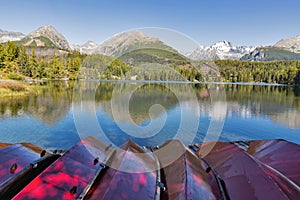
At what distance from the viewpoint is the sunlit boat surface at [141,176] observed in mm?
4453

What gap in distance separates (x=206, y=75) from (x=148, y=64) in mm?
2690

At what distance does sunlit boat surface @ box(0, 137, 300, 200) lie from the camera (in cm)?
445

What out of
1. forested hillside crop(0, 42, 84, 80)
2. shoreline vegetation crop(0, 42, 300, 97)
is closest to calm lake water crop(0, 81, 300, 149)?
shoreline vegetation crop(0, 42, 300, 97)

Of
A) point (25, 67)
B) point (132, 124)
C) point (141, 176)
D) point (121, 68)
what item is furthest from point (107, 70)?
point (25, 67)

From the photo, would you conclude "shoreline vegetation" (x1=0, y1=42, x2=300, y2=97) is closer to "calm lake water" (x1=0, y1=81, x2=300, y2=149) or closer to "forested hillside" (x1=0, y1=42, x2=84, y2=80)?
"forested hillside" (x1=0, y1=42, x2=84, y2=80)

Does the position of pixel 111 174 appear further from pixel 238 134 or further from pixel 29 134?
pixel 238 134

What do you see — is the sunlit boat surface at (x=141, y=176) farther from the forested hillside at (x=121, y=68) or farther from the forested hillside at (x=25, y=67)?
the forested hillside at (x=25, y=67)

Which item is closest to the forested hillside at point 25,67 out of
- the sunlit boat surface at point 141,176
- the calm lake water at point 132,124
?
the calm lake water at point 132,124

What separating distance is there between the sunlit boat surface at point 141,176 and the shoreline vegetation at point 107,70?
294 centimetres

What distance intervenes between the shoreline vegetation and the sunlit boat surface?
2942 mm

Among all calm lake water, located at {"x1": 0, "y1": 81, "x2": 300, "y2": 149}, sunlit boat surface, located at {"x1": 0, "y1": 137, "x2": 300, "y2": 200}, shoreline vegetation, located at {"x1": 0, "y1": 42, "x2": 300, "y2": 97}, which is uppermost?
shoreline vegetation, located at {"x1": 0, "y1": 42, "x2": 300, "y2": 97}

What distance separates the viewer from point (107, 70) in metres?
11.7

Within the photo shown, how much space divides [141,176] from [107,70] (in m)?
7.58

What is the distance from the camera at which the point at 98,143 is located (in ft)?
25.3
